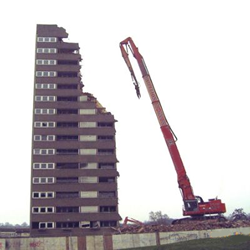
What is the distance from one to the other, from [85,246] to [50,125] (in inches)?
1318

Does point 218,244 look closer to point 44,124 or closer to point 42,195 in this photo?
point 42,195

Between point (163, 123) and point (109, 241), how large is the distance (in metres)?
22.2

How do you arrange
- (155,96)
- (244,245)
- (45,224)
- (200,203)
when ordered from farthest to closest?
1. (45,224)
2. (155,96)
3. (200,203)
4. (244,245)

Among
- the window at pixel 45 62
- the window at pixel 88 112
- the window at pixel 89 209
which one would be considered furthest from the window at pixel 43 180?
the window at pixel 45 62

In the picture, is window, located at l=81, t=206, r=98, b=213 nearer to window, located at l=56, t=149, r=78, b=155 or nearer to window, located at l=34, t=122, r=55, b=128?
window, located at l=56, t=149, r=78, b=155

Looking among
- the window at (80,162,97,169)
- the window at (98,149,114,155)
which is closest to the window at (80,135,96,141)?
the window at (98,149,114,155)

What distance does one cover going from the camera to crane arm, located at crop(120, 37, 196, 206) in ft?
187

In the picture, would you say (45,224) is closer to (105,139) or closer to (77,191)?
(77,191)

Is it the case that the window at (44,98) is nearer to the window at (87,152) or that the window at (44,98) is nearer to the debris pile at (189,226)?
the window at (87,152)

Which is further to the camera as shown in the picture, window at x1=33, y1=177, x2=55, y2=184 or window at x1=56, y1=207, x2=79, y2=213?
window at x1=33, y1=177, x2=55, y2=184

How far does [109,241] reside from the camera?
61000 millimetres

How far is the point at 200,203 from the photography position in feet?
189

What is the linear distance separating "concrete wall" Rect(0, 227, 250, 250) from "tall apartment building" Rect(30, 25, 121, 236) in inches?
575

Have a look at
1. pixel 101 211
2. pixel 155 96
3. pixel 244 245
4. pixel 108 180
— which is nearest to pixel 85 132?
pixel 108 180
